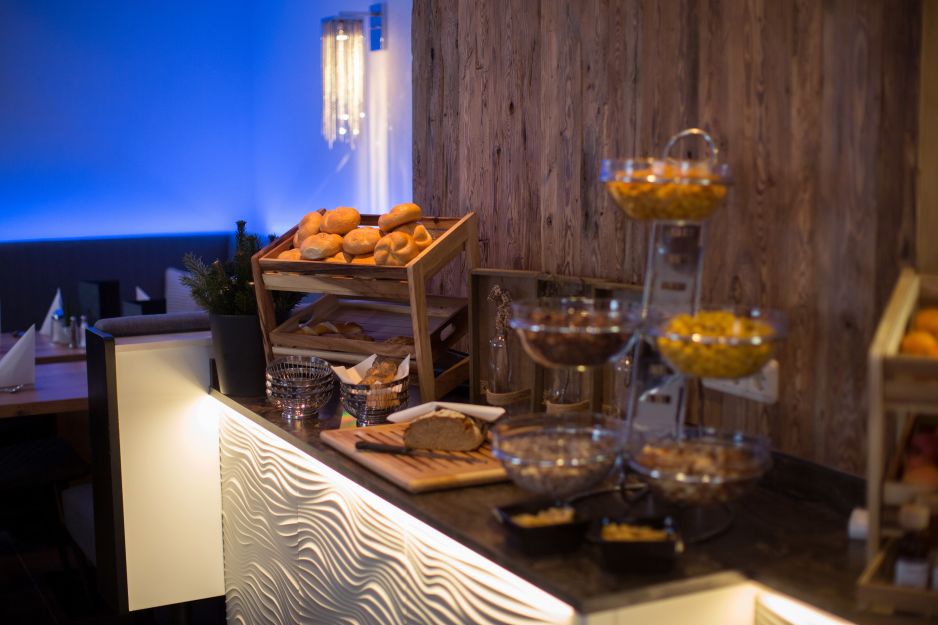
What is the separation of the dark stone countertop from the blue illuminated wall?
3.89 meters

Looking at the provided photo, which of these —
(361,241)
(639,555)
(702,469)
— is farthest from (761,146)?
(361,241)

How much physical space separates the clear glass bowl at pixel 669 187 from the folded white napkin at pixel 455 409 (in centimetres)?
58

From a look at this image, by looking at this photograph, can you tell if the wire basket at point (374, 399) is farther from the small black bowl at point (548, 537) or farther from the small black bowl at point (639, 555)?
the small black bowl at point (639, 555)

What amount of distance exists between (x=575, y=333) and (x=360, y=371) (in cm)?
87

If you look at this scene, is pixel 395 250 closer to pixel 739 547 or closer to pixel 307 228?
pixel 307 228

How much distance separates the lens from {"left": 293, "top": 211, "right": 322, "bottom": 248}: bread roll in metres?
2.46

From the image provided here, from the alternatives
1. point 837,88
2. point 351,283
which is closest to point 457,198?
point 351,283

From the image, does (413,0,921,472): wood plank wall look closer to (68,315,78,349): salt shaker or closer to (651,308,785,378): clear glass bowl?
(651,308,785,378): clear glass bowl

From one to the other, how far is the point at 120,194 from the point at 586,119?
4690 mm

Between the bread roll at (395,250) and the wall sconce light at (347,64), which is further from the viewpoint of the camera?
the wall sconce light at (347,64)

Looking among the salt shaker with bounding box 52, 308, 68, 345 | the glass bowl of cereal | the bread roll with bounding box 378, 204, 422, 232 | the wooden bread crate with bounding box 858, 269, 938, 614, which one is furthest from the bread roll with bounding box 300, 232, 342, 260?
the salt shaker with bounding box 52, 308, 68, 345

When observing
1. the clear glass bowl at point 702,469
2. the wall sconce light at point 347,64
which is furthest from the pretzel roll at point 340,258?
the wall sconce light at point 347,64

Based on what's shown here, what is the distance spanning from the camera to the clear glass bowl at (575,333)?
149 cm

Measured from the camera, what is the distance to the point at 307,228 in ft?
8.11
